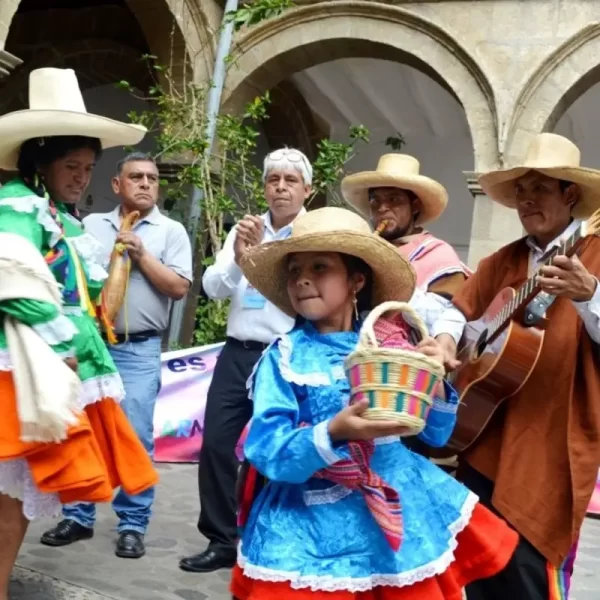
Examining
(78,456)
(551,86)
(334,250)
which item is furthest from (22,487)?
(551,86)

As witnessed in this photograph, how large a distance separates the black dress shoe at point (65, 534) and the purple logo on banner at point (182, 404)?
2.35 metres

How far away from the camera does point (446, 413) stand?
240 cm

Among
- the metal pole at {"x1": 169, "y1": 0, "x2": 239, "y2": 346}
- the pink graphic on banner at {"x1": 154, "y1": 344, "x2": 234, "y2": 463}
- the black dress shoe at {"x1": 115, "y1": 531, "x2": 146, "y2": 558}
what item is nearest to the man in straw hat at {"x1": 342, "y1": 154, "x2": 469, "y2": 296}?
the black dress shoe at {"x1": 115, "y1": 531, "x2": 146, "y2": 558}

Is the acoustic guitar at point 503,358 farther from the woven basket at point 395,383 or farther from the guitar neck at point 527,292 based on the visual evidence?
the woven basket at point 395,383

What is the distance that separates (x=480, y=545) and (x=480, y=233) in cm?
579

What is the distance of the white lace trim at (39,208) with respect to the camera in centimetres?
302

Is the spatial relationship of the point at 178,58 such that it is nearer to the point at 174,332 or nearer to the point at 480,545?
the point at 174,332

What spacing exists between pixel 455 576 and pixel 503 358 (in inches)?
28.9

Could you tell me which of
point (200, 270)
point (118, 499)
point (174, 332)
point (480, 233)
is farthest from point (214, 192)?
point (118, 499)

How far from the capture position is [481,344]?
321 centimetres

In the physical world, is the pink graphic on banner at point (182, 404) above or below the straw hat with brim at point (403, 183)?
below

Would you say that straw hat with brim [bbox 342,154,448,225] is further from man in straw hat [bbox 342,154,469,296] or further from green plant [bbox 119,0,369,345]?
green plant [bbox 119,0,369,345]

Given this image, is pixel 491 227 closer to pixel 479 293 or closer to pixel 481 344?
pixel 479 293

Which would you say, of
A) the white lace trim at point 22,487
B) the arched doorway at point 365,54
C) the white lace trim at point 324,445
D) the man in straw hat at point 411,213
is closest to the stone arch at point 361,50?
the arched doorway at point 365,54
